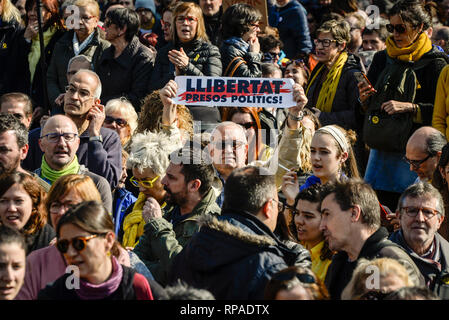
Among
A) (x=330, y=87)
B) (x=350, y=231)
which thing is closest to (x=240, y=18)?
(x=330, y=87)

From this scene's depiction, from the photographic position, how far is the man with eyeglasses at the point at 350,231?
190 inches

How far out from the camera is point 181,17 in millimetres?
8211

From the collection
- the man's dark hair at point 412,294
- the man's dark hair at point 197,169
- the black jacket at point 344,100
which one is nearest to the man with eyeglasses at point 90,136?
the man's dark hair at point 197,169

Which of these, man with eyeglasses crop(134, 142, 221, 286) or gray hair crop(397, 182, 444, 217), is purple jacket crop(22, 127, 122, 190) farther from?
gray hair crop(397, 182, 444, 217)

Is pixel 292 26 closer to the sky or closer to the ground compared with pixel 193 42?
closer to the sky

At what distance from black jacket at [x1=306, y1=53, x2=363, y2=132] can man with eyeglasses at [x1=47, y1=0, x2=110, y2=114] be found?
7.64ft

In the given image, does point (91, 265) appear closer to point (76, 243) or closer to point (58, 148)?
point (76, 243)

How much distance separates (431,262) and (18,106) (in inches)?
168

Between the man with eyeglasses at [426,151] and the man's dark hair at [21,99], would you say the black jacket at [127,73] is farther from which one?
the man with eyeglasses at [426,151]

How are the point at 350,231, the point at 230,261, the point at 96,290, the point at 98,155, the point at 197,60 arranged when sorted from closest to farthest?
the point at 96,290
the point at 230,261
the point at 350,231
the point at 98,155
the point at 197,60

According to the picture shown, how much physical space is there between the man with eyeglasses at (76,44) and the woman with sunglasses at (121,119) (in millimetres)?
1088

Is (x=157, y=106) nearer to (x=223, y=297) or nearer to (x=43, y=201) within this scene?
(x=43, y=201)

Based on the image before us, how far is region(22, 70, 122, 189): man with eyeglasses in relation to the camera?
6871 millimetres

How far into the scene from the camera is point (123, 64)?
8.72 meters
